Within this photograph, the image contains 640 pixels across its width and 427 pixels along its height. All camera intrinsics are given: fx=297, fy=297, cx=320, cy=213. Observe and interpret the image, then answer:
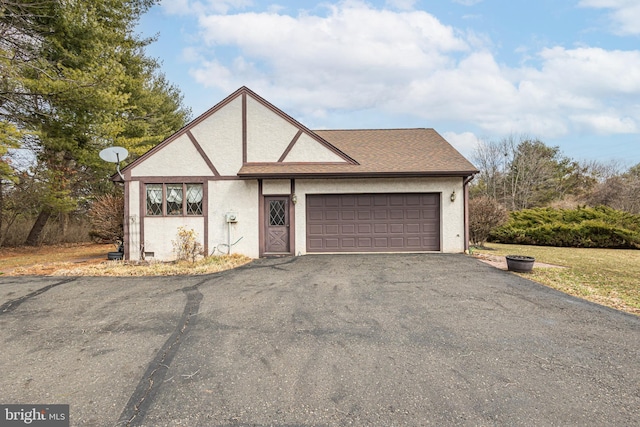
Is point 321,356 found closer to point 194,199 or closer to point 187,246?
point 187,246

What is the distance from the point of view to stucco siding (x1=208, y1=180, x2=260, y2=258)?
974 cm

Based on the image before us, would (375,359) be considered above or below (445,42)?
below

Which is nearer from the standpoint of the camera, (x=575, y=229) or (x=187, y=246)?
(x=187, y=246)

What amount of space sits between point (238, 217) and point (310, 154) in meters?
3.18

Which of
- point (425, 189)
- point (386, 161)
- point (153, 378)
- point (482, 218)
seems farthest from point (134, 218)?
point (482, 218)

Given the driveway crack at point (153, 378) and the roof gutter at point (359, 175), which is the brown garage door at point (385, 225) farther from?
the driveway crack at point (153, 378)

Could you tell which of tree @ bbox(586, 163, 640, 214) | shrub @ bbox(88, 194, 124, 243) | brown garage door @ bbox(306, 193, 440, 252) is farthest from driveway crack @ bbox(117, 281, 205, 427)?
tree @ bbox(586, 163, 640, 214)

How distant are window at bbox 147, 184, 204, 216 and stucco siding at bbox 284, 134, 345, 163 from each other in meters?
3.21

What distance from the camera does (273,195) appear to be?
990 cm

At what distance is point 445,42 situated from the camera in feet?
40.2

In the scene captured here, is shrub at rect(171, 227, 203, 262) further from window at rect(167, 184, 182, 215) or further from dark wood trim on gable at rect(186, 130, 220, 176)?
dark wood trim on gable at rect(186, 130, 220, 176)

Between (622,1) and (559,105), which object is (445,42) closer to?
(622,1)

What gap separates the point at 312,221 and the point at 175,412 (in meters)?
7.81

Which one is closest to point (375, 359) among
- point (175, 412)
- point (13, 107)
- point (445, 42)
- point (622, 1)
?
point (175, 412)
